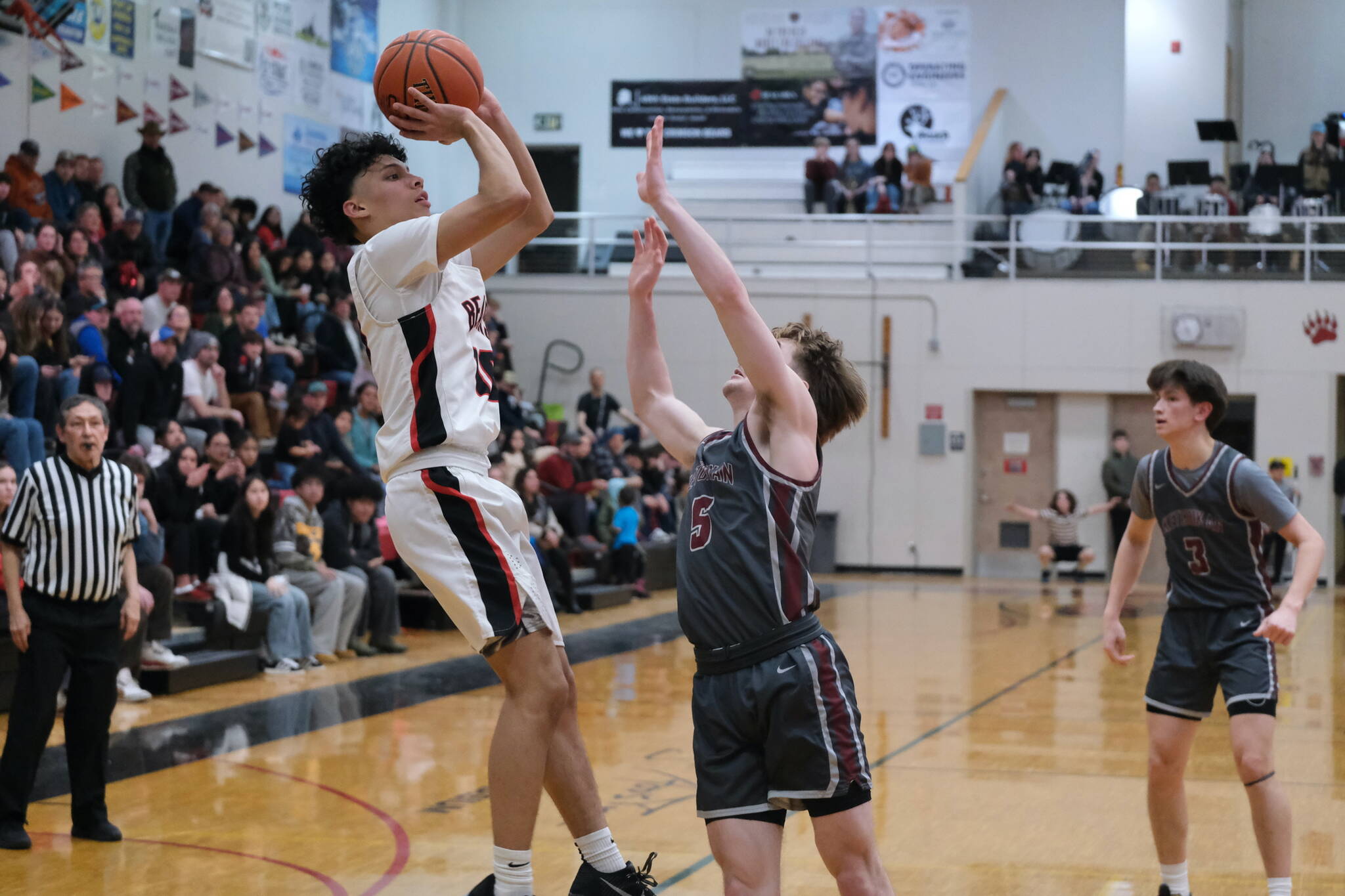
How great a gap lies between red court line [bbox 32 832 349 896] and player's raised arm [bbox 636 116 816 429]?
2.37 metres

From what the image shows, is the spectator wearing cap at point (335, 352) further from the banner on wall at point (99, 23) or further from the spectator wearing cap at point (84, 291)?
Result: the banner on wall at point (99, 23)

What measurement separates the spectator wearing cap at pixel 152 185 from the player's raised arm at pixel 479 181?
1040cm

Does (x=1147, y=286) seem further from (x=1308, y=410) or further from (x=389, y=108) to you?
(x=389, y=108)

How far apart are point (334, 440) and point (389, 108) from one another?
8.23 m

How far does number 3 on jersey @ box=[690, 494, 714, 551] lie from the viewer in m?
3.14

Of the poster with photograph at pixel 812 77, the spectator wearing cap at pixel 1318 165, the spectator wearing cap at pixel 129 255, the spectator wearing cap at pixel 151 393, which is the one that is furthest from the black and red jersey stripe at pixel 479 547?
the poster with photograph at pixel 812 77

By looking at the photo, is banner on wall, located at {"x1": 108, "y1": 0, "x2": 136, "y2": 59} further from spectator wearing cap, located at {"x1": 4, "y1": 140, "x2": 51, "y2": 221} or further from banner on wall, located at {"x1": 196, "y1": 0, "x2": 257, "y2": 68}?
spectator wearing cap, located at {"x1": 4, "y1": 140, "x2": 51, "y2": 221}

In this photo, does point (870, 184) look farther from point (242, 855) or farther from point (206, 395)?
point (242, 855)

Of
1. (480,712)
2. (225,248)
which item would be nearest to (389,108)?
(480,712)

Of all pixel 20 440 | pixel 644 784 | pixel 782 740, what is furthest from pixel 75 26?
pixel 782 740

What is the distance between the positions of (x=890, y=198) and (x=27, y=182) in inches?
425

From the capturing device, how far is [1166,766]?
14.2 ft

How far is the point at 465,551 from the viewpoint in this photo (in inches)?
138

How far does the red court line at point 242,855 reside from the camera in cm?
452
